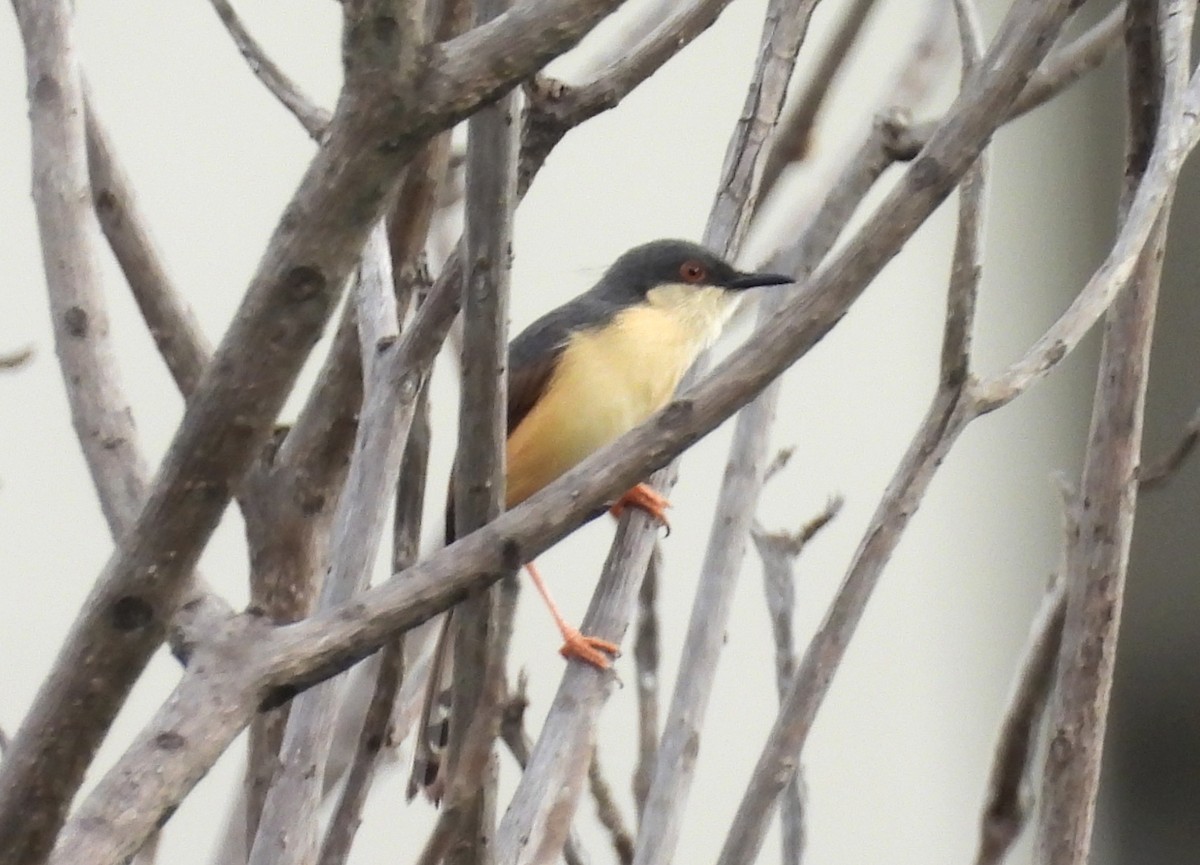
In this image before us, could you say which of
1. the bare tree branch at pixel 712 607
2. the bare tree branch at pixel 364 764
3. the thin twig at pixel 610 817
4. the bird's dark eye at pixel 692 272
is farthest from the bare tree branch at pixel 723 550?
the bird's dark eye at pixel 692 272

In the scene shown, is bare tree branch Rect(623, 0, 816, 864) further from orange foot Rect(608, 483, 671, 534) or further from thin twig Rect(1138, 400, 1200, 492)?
thin twig Rect(1138, 400, 1200, 492)

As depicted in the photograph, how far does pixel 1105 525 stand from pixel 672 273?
2.46 ft

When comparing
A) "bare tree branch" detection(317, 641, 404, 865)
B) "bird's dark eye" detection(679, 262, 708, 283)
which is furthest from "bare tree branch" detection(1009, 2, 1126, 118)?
"bare tree branch" detection(317, 641, 404, 865)

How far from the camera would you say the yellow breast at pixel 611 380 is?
168 centimetres

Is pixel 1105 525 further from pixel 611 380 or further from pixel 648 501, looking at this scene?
pixel 611 380

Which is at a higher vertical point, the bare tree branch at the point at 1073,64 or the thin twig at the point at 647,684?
the bare tree branch at the point at 1073,64

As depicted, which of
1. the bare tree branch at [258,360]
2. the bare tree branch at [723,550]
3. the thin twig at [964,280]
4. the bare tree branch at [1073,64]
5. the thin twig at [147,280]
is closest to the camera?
the bare tree branch at [258,360]

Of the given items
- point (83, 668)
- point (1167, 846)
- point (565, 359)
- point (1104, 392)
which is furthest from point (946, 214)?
point (83, 668)

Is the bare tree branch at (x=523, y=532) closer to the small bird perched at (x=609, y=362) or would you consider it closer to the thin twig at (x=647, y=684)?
the thin twig at (x=647, y=684)

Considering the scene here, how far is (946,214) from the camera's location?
3078 mm

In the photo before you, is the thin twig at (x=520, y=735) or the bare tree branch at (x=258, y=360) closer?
the bare tree branch at (x=258, y=360)

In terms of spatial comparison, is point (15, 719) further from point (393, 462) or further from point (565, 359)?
point (393, 462)

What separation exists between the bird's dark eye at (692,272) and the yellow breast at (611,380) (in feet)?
0.05

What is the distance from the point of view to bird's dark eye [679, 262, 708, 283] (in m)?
1.67
